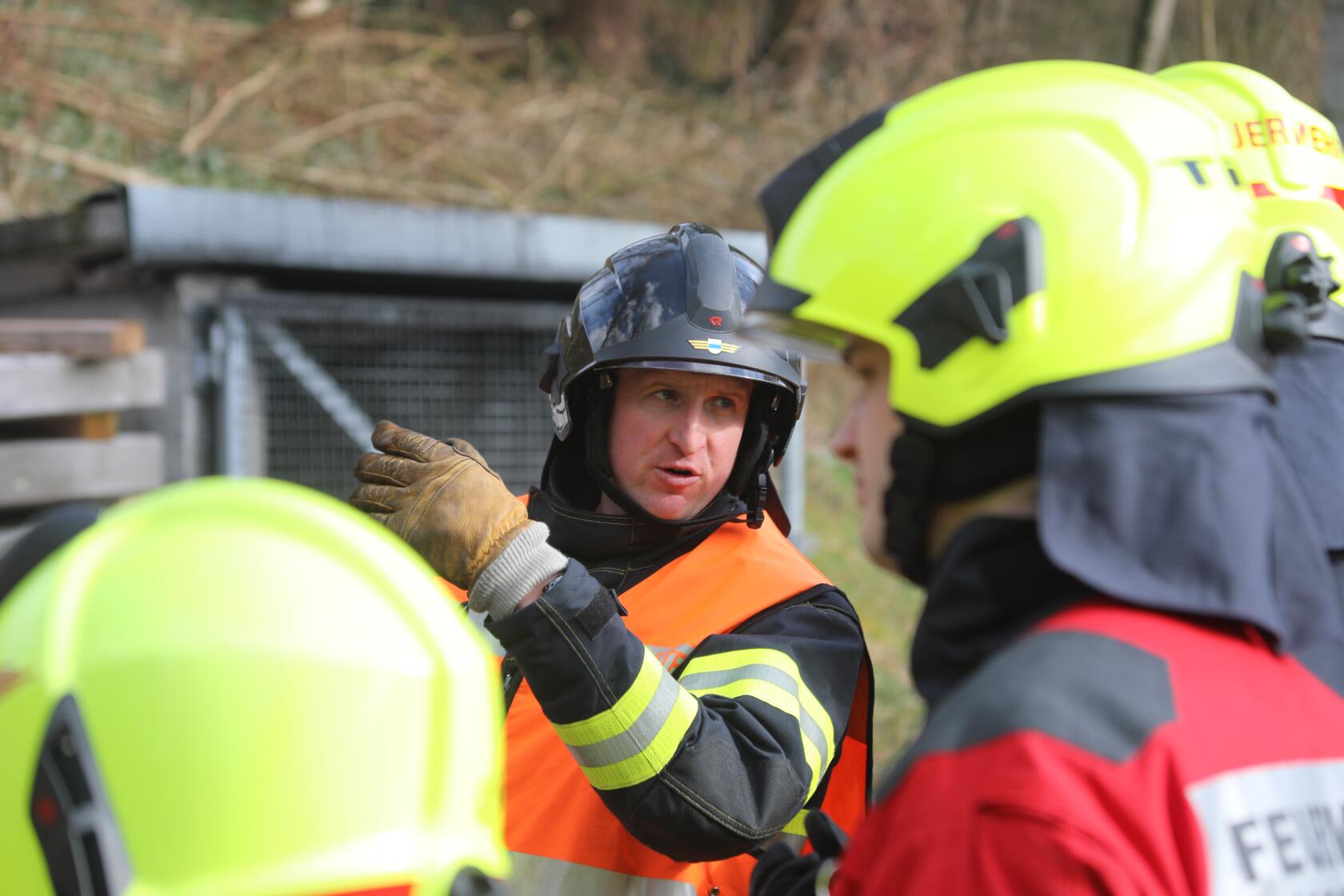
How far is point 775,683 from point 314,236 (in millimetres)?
3944

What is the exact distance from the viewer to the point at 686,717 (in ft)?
6.81

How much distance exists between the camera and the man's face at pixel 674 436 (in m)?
2.77

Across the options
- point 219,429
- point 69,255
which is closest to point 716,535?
point 219,429

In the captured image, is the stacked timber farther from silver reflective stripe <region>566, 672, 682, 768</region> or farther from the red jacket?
the red jacket

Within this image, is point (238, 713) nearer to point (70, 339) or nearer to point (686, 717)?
point (686, 717)

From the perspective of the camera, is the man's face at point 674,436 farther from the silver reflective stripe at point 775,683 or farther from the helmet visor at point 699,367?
the silver reflective stripe at point 775,683

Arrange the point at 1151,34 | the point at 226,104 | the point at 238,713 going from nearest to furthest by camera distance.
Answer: the point at 238,713 < the point at 1151,34 < the point at 226,104

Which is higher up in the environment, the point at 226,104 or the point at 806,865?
the point at 226,104

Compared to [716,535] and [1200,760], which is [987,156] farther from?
[716,535]

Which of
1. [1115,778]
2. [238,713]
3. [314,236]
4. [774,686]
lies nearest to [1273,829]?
[1115,778]

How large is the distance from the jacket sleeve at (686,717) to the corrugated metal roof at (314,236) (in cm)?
366

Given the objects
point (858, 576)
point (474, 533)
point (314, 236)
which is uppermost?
point (314, 236)

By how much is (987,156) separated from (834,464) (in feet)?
31.4

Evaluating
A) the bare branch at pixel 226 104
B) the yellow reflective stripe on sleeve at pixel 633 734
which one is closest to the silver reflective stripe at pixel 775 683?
the yellow reflective stripe on sleeve at pixel 633 734
